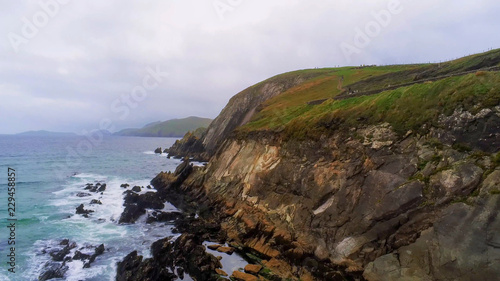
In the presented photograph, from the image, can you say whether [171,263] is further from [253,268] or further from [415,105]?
[415,105]

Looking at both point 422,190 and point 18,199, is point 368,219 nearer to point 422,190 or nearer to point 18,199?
point 422,190

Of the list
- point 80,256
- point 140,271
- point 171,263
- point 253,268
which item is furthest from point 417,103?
point 80,256

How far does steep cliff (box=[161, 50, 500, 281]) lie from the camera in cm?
1473

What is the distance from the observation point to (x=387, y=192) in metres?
18.6

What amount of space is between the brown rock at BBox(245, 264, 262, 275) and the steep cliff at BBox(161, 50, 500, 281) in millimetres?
944

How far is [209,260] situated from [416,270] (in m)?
13.6

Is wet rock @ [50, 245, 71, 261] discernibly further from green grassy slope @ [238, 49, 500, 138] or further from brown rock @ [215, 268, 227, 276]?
green grassy slope @ [238, 49, 500, 138]

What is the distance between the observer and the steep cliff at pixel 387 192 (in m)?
14.7

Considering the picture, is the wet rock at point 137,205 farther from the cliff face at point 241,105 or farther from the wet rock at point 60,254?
the cliff face at point 241,105

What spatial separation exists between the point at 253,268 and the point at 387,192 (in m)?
11.0

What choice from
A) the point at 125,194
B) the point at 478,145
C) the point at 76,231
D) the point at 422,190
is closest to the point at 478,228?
the point at 422,190

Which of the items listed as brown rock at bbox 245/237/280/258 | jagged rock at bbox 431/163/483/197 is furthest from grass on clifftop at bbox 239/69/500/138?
brown rock at bbox 245/237/280/258

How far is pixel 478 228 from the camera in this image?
1391 cm

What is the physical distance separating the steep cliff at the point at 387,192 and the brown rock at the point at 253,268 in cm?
94
